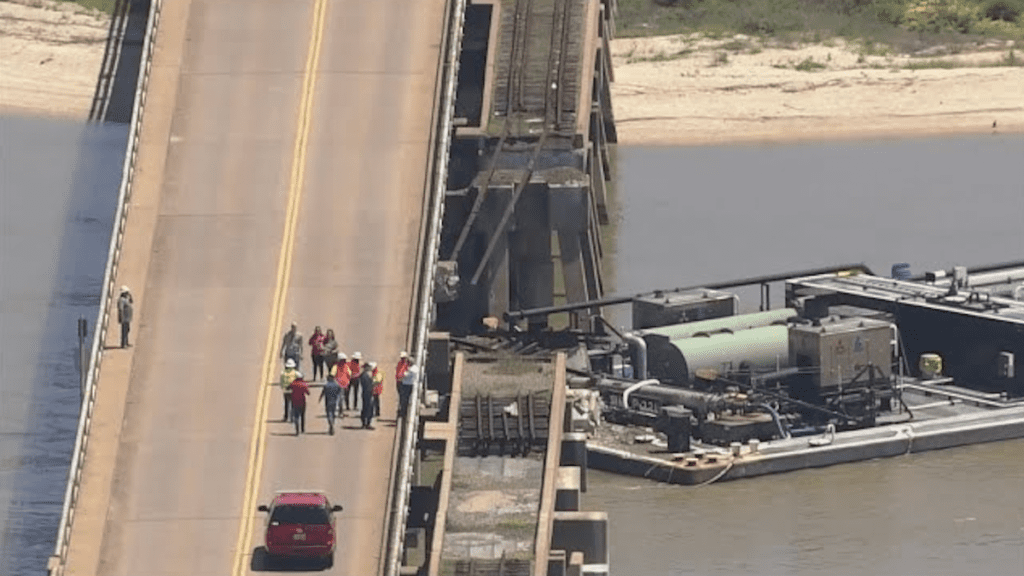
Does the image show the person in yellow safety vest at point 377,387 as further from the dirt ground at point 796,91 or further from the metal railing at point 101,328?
the dirt ground at point 796,91

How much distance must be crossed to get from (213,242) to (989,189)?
44.3 metres

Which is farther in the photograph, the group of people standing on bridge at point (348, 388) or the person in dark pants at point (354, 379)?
the person in dark pants at point (354, 379)

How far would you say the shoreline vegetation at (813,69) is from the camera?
444 feet

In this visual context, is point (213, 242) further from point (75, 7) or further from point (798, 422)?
point (75, 7)

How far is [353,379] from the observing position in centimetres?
7850

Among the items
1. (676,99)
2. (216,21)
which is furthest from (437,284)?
(676,99)

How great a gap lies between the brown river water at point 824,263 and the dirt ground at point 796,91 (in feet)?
3.45

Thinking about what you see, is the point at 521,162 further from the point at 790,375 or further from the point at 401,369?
the point at 401,369

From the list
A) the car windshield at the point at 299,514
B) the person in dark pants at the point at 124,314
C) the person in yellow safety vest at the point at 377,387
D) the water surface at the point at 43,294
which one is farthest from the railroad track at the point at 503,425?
the water surface at the point at 43,294

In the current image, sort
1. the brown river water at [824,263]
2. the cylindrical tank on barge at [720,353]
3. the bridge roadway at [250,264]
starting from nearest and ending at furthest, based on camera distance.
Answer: the bridge roadway at [250,264]
the brown river water at [824,263]
the cylindrical tank on barge at [720,353]

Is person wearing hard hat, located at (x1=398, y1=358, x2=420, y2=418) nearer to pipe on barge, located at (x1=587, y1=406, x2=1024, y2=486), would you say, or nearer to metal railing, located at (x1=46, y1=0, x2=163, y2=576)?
metal railing, located at (x1=46, y1=0, x2=163, y2=576)

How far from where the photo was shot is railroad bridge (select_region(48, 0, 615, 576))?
248 ft

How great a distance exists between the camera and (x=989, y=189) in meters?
126

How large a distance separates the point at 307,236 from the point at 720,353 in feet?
36.0
